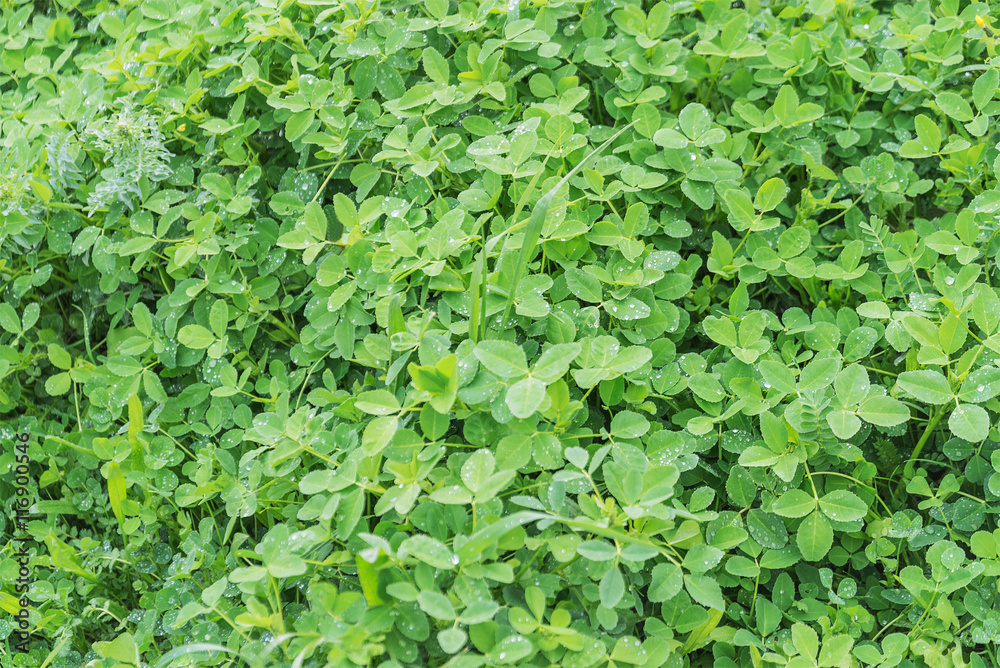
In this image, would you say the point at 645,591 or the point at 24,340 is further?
the point at 24,340

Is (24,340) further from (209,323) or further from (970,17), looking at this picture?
(970,17)

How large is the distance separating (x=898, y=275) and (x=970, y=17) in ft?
3.16

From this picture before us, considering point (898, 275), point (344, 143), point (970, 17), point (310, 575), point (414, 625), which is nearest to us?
point (414, 625)

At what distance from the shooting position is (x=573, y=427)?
→ 1.76 metres

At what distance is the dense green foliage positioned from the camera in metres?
1.61

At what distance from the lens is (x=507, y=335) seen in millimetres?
1833

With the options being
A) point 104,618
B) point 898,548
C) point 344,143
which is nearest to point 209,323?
point 344,143

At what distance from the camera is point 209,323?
2.22 metres

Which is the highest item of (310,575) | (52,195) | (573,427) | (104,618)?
(52,195)

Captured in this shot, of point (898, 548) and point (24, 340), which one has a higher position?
point (24, 340)

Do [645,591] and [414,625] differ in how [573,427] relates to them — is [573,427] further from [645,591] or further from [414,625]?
[414,625]

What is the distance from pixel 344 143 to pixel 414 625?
1344mm

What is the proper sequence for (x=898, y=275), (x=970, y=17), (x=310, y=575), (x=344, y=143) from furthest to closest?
(x=970, y=17) < (x=344, y=143) < (x=898, y=275) < (x=310, y=575)

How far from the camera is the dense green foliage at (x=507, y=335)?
5.27 ft
